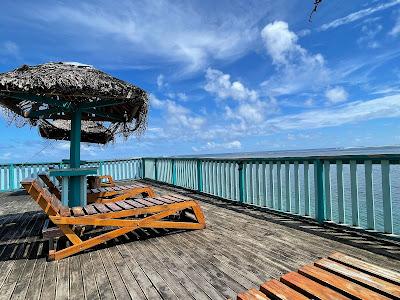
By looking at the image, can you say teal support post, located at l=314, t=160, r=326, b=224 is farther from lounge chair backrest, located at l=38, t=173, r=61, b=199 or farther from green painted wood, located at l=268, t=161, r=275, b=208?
lounge chair backrest, located at l=38, t=173, r=61, b=199

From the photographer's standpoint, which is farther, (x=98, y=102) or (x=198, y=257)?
(x=98, y=102)

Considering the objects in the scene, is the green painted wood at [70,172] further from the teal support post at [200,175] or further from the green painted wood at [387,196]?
the green painted wood at [387,196]

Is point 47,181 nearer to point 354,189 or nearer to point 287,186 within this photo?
Answer: point 287,186

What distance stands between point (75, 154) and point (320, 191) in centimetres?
489

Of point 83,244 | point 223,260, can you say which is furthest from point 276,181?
A: point 83,244

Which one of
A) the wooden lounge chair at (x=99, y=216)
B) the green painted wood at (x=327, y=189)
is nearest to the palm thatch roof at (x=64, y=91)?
the wooden lounge chair at (x=99, y=216)

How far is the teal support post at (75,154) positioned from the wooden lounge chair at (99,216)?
3.95 ft

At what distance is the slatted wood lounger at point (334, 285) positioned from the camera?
1296mm

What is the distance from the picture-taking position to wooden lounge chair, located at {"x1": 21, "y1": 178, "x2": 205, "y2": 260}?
10.7 feet

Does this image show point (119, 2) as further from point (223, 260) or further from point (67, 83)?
point (223, 260)

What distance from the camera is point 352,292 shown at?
1.30 meters

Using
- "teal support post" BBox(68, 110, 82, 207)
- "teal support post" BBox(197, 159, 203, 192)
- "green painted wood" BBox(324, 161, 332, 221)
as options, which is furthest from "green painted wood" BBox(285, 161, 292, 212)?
"teal support post" BBox(68, 110, 82, 207)

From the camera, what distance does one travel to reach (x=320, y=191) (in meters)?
4.45

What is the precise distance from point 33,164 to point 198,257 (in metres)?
10.7
